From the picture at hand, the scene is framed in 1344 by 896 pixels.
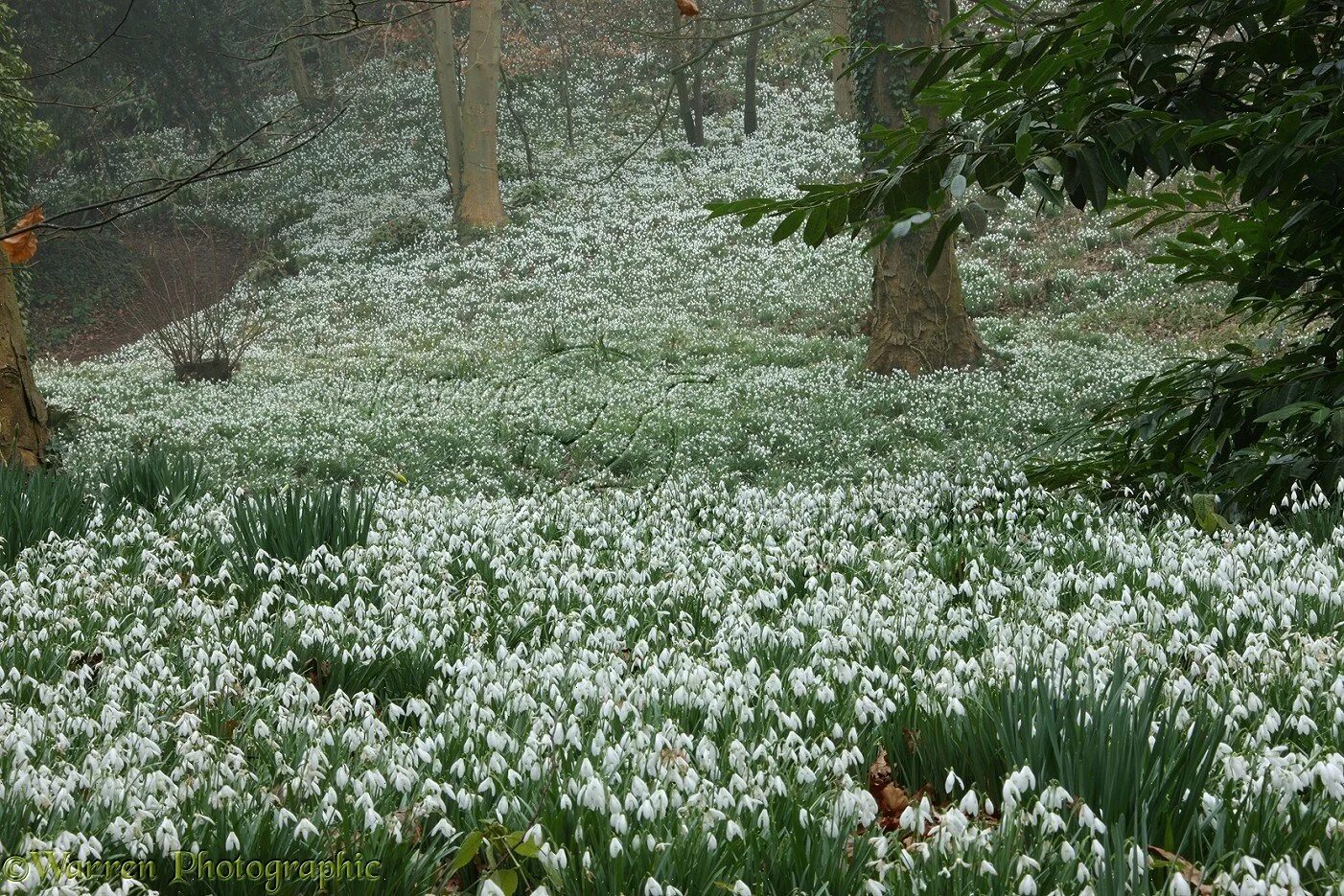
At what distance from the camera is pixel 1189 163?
4.83 meters

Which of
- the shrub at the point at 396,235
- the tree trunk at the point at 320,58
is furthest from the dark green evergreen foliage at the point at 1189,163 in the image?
the tree trunk at the point at 320,58

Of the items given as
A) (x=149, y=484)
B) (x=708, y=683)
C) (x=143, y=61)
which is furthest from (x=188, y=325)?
(x=143, y=61)

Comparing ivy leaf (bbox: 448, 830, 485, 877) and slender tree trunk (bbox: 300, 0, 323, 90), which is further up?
slender tree trunk (bbox: 300, 0, 323, 90)

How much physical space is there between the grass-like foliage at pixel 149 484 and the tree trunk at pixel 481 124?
19859 mm

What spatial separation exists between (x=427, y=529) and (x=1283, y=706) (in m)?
4.20

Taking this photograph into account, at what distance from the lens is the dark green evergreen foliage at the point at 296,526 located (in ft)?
16.5

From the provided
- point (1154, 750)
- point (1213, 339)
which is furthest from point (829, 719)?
point (1213, 339)

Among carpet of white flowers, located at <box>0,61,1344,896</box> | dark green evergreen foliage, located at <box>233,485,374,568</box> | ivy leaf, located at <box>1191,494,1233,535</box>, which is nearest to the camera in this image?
carpet of white flowers, located at <box>0,61,1344,896</box>

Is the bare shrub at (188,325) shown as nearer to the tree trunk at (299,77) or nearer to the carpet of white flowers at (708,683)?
the carpet of white flowers at (708,683)

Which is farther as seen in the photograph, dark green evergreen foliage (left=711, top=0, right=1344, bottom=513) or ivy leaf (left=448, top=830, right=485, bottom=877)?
dark green evergreen foliage (left=711, top=0, right=1344, bottom=513)

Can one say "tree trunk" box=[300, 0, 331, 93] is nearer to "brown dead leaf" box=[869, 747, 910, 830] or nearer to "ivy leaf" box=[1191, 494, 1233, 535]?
"ivy leaf" box=[1191, 494, 1233, 535]

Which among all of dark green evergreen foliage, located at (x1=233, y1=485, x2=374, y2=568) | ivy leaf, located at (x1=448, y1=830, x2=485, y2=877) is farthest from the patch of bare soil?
ivy leaf, located at (x1=448, y1=830, x2=485, y2=877)

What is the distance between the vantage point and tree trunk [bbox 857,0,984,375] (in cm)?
1152

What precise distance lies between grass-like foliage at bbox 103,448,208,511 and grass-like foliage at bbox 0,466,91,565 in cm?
44
